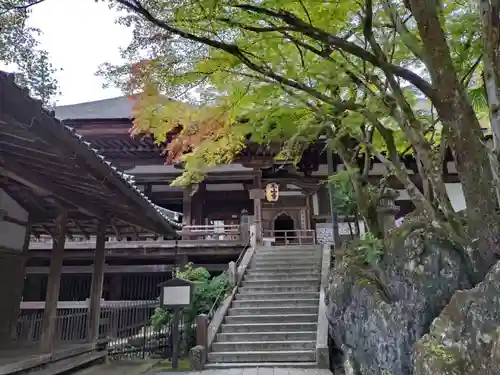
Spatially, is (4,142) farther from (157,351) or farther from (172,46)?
(157,351)

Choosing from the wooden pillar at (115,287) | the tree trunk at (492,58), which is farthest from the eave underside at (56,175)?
the wooden pillar at (115,287)

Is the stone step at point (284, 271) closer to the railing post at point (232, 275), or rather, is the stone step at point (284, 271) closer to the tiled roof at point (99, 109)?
the railing post at point (232, 275)

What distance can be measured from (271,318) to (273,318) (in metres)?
0.05

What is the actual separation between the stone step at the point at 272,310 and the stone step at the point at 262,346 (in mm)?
1196

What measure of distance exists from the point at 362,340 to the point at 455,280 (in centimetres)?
210

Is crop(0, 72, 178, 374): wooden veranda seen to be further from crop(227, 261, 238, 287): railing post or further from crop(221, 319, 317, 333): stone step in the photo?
crop(221, 319, 317, 333): stone step

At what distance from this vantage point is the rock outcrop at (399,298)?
4652 mm

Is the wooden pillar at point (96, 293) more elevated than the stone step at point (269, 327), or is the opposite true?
the wooden pillar at point (96, 293)

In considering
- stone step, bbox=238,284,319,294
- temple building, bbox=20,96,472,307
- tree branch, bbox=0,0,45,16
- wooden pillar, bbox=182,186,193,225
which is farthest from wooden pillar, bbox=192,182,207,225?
tree branch, bbox=0,0,45,16

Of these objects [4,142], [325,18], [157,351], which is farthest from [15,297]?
[325,18]

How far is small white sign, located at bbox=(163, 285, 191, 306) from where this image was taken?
7.95 metres

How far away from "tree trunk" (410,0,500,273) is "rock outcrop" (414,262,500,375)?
1.66 ft

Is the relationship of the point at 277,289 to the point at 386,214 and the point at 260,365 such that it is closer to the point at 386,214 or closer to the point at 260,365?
the point at 260,365

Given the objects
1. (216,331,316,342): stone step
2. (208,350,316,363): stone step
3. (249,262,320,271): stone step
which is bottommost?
(208,350,316,363): stone step
